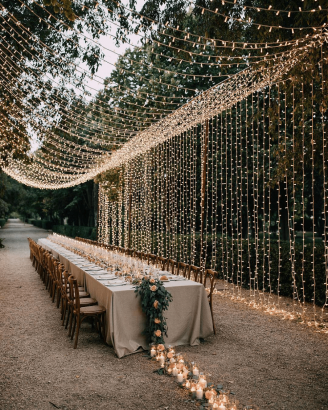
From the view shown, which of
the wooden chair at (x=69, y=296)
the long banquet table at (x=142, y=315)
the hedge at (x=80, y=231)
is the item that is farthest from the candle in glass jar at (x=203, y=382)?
the hedge at (x=80, y=231)

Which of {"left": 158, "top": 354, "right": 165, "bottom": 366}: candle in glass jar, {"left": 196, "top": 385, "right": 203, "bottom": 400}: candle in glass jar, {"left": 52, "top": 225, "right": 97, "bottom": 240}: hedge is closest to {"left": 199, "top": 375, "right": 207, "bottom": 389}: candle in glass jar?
{"left": 196, "top": 385, "right": 203, "bottom": 400}: candle in glass jar

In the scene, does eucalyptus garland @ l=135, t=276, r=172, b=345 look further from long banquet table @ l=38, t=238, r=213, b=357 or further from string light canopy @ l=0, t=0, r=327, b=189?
string light canopy @ l=0, t=0, r=327, b=189

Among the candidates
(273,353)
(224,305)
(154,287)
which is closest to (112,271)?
(154,287)

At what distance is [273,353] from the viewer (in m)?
3.88

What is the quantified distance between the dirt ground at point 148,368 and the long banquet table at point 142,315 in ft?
0.55

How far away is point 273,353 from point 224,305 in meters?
2.27

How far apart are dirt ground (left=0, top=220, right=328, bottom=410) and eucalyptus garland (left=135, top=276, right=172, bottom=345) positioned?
300 mm

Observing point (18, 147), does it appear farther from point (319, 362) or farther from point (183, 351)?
point (319, 362)

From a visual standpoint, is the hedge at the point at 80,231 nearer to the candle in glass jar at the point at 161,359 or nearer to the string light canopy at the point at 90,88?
the string light canopy at the point at 90,88

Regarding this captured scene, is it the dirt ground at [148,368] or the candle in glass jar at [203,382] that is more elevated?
the candle in glass jar at [203,382]

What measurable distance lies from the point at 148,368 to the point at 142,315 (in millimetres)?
663

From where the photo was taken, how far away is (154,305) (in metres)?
3.84

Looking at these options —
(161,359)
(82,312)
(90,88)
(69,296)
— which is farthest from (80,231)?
(161,359)

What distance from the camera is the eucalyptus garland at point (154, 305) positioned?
152 inches
